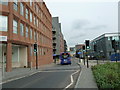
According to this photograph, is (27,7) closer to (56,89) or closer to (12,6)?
(12,6)

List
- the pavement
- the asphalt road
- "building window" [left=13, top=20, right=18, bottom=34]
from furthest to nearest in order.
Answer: "building window" [left=13, top=20, right=18, bottom=34] → the asphalt road → the pavement

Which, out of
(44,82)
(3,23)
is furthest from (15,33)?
(44,82)

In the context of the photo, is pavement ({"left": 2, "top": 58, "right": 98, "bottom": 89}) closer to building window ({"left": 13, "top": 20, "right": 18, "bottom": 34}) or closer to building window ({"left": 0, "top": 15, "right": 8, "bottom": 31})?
building window ({"left": 0, "top": 15, "right": 8, "bottom": 31})

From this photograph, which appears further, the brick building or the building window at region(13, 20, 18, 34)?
the building window at region(13, 20, 18, 34)

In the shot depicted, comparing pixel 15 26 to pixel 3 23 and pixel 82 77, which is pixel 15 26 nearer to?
pixel 3 23

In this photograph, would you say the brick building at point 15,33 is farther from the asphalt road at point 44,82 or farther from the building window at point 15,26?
the asphalt road at point 44,82

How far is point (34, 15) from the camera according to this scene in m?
34.3

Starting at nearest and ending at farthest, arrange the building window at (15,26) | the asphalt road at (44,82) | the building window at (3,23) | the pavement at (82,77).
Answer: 1. the pavement at (82,77)
2. the asphalt road at (44,82)
3. the building window at (3,23)
4. the building window at (15,26)

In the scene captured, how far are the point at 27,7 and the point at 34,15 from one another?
17.7ft

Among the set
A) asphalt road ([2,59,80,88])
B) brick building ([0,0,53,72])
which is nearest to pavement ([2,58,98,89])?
asphalt road ([2,59,80,88])

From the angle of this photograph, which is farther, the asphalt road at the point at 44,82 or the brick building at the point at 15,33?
the brick building at the point at 15,33

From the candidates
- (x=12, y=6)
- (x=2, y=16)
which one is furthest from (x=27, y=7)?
(x=2, y=16)

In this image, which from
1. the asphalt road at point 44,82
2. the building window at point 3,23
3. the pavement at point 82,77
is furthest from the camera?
the building window at point 3,23

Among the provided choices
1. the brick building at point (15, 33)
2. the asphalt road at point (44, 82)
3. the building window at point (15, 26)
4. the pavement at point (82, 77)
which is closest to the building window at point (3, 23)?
the brick building at point (15, 33)
